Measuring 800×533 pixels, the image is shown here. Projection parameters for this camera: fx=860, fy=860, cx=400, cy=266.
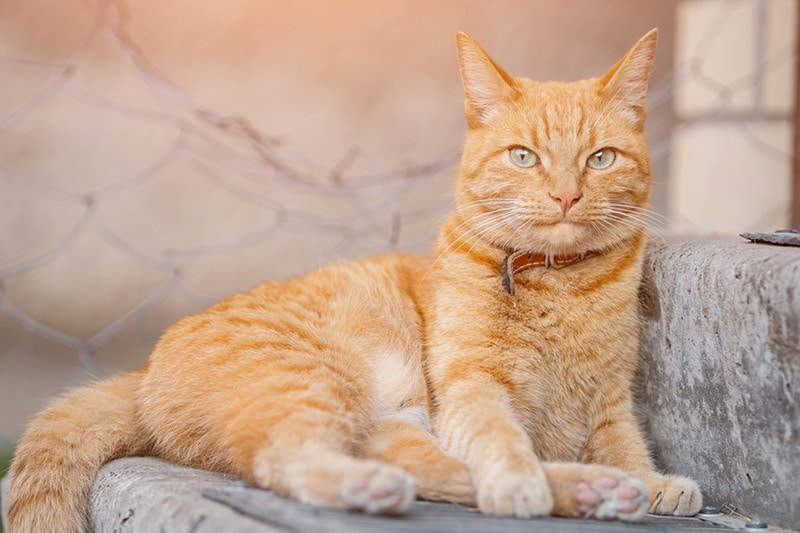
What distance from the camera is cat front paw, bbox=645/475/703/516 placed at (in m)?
1.64

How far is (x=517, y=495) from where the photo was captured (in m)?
1.42

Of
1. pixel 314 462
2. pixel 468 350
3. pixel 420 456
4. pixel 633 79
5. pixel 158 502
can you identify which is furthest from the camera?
pixel 633 79

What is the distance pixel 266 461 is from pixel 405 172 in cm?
215

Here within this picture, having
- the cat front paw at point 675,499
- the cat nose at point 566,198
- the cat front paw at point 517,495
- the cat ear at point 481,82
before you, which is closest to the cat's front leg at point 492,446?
the cat front paw at point 517,495

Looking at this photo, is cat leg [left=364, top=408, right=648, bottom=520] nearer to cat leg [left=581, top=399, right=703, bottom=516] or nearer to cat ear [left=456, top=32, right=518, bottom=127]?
cat leg [left=581, top=399, right=703, bottom=516]

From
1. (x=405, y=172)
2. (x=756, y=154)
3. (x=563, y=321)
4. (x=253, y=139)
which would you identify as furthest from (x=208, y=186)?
(x=756, y=154)

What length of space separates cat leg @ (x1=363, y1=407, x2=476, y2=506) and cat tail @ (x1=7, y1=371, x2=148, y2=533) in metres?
0.56

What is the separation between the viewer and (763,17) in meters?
3.83

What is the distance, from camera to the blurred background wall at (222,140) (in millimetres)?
3088

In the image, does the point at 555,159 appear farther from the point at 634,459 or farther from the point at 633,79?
the point at 634,459

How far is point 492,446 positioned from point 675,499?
40cm

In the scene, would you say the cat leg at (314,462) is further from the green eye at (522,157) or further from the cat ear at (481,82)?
the cat ear at (481,82)

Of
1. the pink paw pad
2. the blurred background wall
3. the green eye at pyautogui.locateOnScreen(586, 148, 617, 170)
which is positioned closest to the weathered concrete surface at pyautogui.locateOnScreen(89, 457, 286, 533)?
the pink paw pad

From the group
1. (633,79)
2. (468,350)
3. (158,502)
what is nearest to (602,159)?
(633,79)
